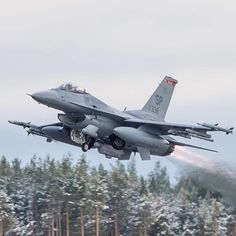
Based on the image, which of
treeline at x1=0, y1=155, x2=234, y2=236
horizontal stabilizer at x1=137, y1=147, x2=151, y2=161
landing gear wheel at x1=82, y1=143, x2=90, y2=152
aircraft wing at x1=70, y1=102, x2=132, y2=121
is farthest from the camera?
treeline at x1=0, y1=155, x2=234, y2=236

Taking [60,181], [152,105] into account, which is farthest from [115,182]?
[152,105]

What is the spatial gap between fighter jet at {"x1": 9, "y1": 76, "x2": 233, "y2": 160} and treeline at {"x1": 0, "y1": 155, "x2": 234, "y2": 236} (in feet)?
90.1

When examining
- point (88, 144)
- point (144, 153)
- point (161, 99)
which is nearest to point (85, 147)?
point (88, 144)

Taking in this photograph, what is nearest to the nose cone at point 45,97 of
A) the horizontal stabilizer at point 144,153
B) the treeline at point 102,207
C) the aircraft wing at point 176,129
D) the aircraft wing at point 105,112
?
the aircraft wing at point 105,112

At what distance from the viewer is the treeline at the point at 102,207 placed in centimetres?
8988

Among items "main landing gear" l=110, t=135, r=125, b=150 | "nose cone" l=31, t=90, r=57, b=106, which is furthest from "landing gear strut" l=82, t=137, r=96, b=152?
"nose cone" l=31, t=90, r=57, b=106

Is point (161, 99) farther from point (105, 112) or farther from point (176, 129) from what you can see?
point (105, 112)

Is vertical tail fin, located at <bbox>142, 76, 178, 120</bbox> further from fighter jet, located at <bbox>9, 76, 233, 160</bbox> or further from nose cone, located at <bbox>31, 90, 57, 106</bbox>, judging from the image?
nose cone, located at <bbox>31, 90, 57, 106</bbox>

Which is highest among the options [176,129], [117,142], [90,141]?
[176,129]

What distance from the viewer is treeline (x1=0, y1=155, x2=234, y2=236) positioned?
Answer: 295 ft

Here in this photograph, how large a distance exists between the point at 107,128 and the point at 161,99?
5.88 meters

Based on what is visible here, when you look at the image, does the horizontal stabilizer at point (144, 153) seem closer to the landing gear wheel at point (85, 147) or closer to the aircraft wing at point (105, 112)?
the aircraft wing at point (105, 112)

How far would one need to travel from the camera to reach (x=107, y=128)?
58312 mm

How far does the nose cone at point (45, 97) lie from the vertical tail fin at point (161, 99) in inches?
274
